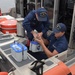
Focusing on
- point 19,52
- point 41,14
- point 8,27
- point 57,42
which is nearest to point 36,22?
point 41,14

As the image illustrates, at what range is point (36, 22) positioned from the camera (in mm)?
2375

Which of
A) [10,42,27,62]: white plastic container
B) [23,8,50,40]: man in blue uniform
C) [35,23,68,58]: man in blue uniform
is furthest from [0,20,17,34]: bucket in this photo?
[10,42,27,62]: white plastic container

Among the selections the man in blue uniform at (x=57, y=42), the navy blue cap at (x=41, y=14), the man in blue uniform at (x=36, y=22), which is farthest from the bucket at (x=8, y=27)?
the man in blue uniform at (x=57, y=42)

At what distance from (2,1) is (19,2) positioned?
951 mm

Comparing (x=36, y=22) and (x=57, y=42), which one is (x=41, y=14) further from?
(x=57, y=42)

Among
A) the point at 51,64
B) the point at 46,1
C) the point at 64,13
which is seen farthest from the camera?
the point at 46,1

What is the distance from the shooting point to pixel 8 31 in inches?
91.5

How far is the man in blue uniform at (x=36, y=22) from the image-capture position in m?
2.18

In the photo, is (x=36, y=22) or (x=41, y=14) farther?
(x=36, y=22)

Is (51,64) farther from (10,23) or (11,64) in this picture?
(10,23)

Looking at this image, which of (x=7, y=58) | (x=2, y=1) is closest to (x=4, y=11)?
(x=2, y=1)

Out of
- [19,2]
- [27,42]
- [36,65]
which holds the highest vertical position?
[19,2]

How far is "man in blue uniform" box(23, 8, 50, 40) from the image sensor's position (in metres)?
2.18

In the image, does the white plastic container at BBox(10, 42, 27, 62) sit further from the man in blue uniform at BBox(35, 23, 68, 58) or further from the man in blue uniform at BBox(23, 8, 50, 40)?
the man in blue uniform at BBox(23, 8, 50, 40)
